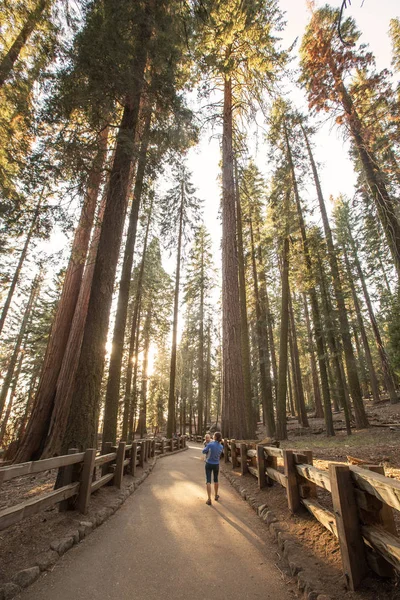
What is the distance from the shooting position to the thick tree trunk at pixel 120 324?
8102 mm

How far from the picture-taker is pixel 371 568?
2369mm

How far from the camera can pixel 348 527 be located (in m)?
2.45

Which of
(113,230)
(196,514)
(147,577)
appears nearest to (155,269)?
(113,230)

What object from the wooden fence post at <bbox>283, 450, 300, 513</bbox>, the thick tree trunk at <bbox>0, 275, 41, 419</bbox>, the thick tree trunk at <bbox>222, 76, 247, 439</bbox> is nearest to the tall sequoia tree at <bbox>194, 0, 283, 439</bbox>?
the thick tree trunk at <bbox>222, 76, 247, 439</bbox>

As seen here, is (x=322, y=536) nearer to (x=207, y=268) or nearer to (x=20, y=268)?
(x=20, y=268)

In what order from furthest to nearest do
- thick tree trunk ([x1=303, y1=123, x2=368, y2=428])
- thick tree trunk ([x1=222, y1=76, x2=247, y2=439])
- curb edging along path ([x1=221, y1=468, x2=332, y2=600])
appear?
thick tree trunk ([x1=303, y1=123, x2=368, y2=428])
thick tree trunk ([x1=222, y1=76, x2=247, y2=439])
curb edging along path ([x1=221, y1=468, x2=332, y2=600])

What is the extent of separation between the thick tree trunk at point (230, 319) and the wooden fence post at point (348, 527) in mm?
6995

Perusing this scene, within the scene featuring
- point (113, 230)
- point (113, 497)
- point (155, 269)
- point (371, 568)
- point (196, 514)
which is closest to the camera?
point (371, 568)

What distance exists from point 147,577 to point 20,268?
21.8m

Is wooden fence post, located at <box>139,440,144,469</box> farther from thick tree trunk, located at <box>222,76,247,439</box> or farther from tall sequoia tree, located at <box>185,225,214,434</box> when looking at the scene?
tall sequoia tree, located at <box>185,225,214,434</box>

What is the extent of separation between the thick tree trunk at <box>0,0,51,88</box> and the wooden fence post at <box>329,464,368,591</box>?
13956 millimetres

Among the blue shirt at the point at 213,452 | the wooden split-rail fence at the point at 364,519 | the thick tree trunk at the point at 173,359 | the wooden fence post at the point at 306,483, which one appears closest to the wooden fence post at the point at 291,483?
the wooden fence post at the point at 306,483

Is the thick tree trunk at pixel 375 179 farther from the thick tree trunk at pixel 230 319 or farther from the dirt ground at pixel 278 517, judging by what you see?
the dirt ground at pixel 278 517

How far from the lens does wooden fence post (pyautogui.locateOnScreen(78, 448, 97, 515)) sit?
Result: 436 centimetres
